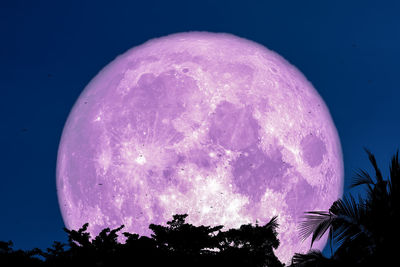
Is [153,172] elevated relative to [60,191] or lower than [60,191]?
lower

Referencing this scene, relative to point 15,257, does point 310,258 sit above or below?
below

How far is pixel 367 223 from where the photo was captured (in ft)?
28.4

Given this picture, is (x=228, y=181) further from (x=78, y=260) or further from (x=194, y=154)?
(x=78, y=260)

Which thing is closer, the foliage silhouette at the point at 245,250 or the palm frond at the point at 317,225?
the foliage silhouette at the point at 245,250

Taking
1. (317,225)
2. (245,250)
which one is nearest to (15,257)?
(245,250)

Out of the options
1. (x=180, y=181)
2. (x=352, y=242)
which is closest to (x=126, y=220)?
(x=180, y=181)

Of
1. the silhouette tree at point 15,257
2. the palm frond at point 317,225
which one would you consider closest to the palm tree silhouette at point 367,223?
the palm frond at point 317,225

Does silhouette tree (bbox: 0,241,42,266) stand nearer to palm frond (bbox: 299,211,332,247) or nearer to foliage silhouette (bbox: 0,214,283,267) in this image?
foliage silhouette (bbox: 0,214,283,267)

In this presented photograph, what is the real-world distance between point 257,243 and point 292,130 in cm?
798

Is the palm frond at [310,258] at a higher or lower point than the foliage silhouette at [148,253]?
lower

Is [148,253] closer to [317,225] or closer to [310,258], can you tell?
[310,258]

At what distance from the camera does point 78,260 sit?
7844 mm

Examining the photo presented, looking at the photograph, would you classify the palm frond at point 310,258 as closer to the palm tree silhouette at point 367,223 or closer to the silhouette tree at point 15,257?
the palm tree silhouette at point 367,223

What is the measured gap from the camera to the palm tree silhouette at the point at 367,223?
26.1ft
